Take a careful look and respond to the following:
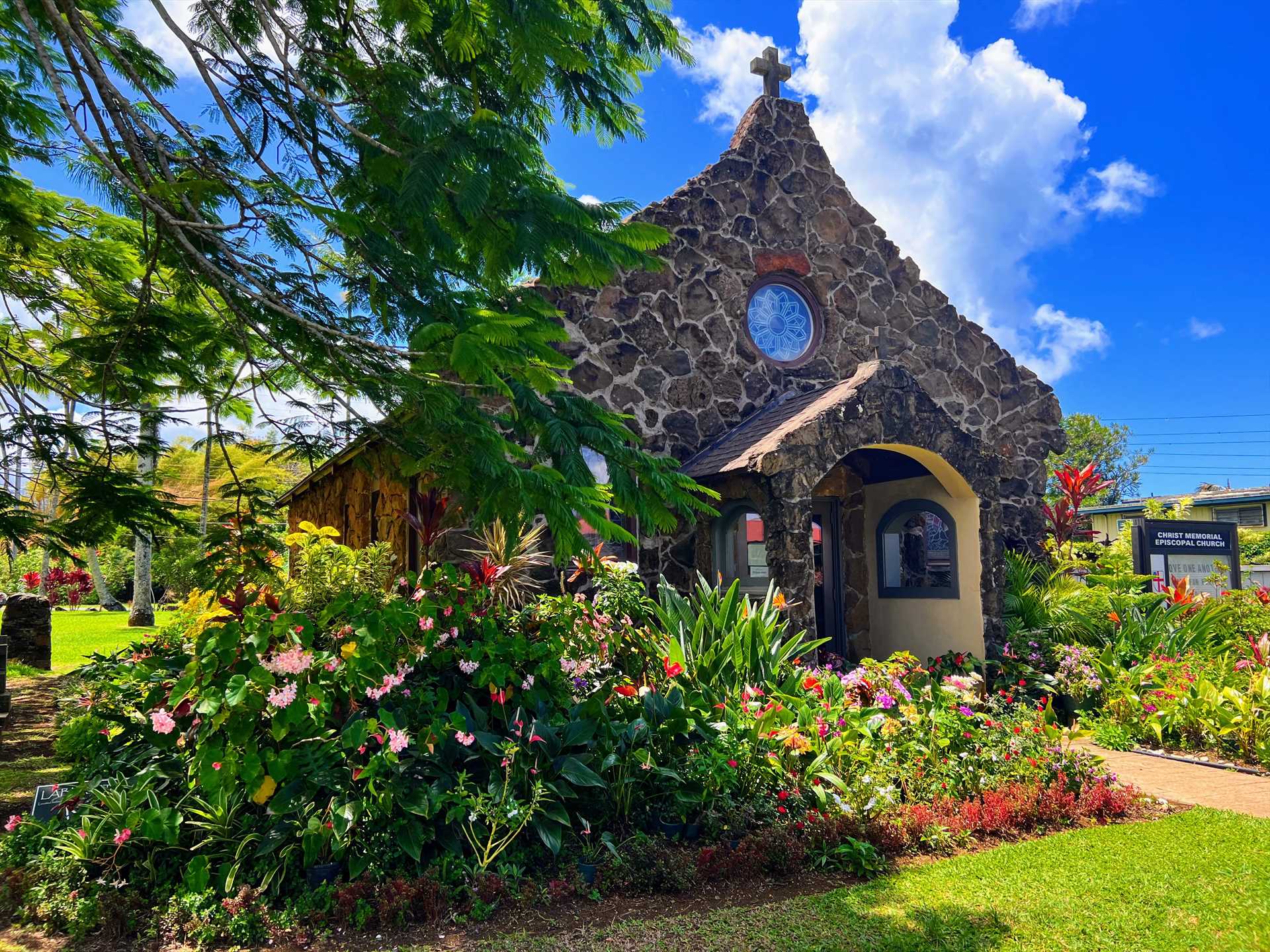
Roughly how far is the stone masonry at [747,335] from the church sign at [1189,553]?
1564 millimetres

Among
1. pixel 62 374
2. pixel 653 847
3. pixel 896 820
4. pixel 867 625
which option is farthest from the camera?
pixel 867 625

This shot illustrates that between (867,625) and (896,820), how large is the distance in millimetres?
6289

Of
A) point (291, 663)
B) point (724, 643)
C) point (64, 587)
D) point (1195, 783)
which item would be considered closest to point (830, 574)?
point (724, 643)

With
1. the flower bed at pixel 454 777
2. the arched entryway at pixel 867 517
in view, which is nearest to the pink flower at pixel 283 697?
the flower bed at pixel 454 777

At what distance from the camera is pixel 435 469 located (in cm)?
473

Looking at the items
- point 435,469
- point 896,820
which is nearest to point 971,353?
point 896,820

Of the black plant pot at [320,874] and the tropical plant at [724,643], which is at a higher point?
the tropical plant at [724,643]

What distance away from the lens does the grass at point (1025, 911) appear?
145 inches

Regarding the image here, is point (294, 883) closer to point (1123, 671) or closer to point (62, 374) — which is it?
point (62, 374)

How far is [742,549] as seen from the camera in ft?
32.2

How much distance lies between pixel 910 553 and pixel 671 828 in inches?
276

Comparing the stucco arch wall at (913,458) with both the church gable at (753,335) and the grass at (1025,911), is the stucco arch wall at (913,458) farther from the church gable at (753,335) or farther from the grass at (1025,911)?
the grass at (1025,911)

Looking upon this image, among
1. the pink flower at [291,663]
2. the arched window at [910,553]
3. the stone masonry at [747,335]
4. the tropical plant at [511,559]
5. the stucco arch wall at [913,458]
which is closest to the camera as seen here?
the pink flower at [291,663]

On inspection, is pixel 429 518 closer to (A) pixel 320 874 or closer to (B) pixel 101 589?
(A) pixel 320 874
